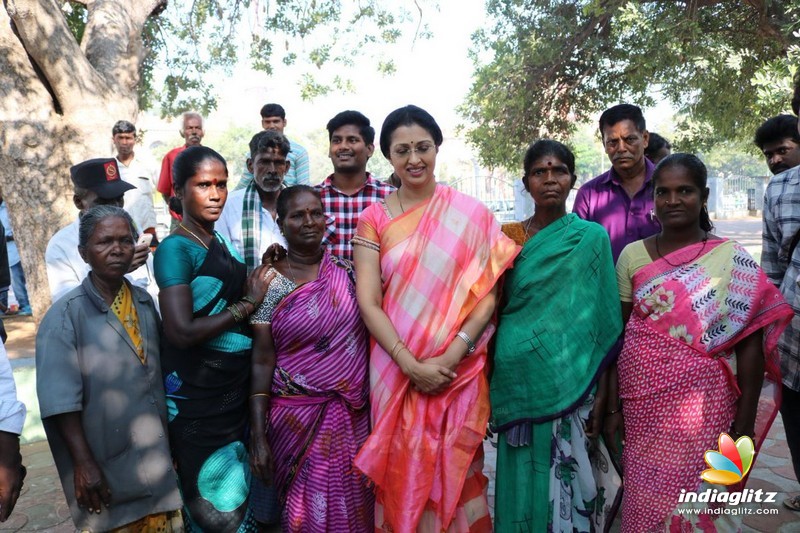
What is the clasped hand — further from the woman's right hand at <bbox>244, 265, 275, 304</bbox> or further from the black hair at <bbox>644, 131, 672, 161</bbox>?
the black hair at <bbox>644, 131, 672, 161</bbox>

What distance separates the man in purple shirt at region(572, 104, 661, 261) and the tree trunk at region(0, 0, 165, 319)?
5500 millimetres

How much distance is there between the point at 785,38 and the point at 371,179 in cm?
665

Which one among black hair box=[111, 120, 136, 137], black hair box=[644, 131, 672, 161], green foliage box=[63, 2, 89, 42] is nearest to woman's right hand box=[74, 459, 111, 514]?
black hair box=[644, 131, 672, 161]

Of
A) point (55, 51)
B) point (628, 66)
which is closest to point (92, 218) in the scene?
point (55, 51)

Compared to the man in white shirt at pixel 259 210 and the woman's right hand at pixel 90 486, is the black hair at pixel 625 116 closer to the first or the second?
the man in white shirt at pixel 259 210

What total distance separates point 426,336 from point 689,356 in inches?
41.6

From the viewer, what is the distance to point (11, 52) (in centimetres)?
597

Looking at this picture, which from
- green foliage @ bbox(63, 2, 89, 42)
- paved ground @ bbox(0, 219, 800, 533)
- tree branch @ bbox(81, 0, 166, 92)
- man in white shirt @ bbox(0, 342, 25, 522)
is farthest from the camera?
green foliage @ bbox(63, 2, 89, 42)

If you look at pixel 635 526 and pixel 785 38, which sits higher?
pixel 785 38

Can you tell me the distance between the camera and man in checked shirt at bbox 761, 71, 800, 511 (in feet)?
8.95

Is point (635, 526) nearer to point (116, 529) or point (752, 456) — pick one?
point (752, 456)

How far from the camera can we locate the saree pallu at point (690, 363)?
93.7 inches

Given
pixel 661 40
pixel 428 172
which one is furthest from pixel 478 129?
pixel 428 172

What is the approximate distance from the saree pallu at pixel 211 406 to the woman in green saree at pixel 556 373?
1.15 meters
